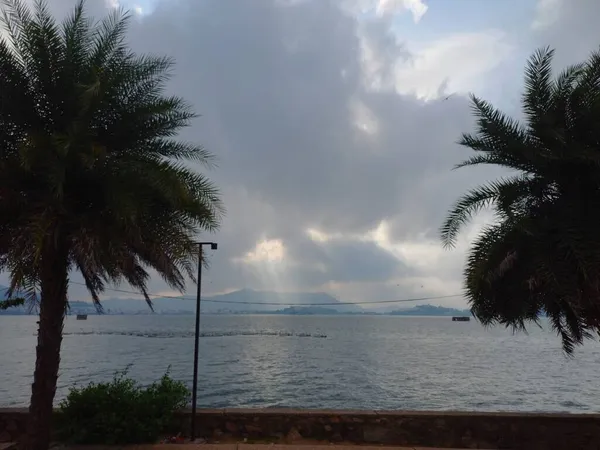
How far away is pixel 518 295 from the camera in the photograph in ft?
35.6

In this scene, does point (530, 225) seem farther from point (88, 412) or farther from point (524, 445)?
point (88, 412)

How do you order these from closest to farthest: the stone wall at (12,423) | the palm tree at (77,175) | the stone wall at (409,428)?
the palm tree at (77,175)
the stone wall at (12,423)
the stone wall at (409,428)

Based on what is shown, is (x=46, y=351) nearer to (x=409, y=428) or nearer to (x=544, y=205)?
(x=409, y=428)

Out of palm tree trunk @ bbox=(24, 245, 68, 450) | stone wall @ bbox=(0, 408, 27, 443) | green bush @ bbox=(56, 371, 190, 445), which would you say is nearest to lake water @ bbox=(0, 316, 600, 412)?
stone wall @ bbox=(0, 408, 27, 443)

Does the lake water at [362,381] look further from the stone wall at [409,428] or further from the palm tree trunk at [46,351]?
the palm tree trunk at [46,351]

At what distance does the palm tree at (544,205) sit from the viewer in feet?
30.4


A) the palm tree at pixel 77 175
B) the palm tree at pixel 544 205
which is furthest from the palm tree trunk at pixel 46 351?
the palm tree at pixel 544 205

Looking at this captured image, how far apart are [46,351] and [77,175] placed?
311 cm

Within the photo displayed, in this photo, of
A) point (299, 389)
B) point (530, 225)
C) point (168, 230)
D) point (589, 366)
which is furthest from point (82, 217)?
point (589, 366)

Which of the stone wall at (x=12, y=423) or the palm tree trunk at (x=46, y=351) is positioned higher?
the palm tree trunk at (x=46, y=351)

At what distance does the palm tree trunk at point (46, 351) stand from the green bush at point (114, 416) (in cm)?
94

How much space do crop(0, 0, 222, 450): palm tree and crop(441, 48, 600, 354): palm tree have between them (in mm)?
5811

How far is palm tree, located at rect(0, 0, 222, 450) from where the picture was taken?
8.03 m

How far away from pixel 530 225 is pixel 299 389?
2456 centimetres
